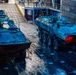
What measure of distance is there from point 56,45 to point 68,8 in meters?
8.35

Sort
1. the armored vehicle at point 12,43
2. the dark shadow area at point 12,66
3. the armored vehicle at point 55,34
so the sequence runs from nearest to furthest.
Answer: the dark shadow area at point 12,66
the armored vehicle at point 12,43
the armored vehicle at point 55,34

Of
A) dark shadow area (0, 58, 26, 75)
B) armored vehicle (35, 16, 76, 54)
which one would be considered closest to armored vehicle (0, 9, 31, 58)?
dark shadow area (0, 58, 26, 75)

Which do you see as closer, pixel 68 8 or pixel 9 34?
pixel 9 34

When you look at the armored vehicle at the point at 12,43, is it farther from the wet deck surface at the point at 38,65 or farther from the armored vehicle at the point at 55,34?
the armored vehicle at the point at 55,34

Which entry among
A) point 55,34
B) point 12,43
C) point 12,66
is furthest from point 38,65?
point 55,34

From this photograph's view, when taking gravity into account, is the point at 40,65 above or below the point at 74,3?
below

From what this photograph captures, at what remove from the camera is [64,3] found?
83.9 ft

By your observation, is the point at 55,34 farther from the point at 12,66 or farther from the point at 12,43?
the point at 12,66

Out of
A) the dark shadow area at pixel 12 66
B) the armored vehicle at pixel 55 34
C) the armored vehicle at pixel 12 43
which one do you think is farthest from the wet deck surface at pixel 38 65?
the armored vehicle at pixel 55 34

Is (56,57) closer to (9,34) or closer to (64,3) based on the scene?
(9,34)

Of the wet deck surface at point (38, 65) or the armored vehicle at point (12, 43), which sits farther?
the armored vehicle at point (12, 43)

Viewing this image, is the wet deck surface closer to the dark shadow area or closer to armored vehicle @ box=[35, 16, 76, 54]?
the dark shadow area

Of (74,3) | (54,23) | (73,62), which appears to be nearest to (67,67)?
(73,62)

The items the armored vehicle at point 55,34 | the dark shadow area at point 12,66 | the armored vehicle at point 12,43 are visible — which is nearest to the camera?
the dark shadow area at point 12,66
